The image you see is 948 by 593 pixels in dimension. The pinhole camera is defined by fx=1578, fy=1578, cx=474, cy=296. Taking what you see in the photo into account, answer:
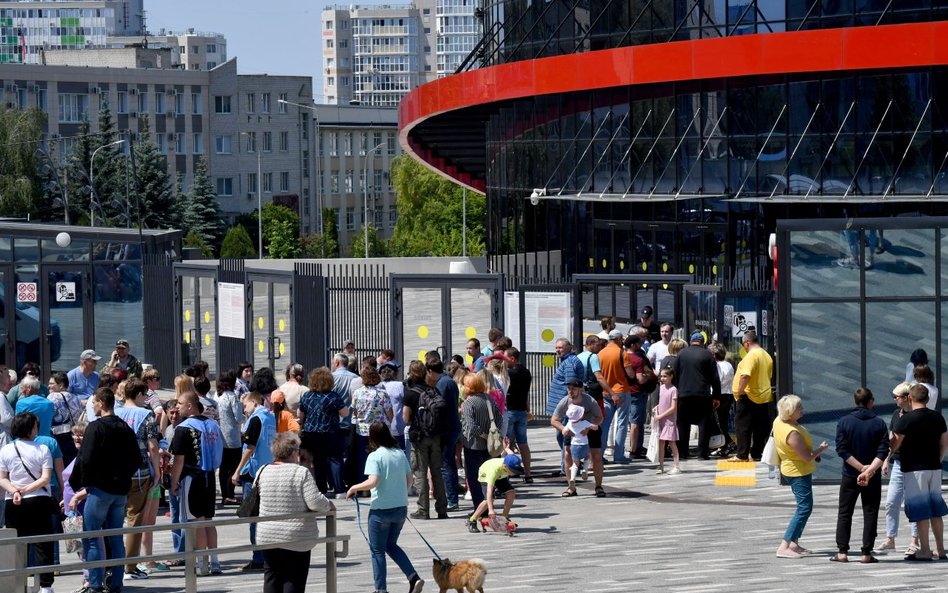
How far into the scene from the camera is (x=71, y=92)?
112m

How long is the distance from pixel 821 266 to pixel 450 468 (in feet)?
16.0

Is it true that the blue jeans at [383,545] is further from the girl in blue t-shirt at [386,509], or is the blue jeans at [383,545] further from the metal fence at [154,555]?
the metal fence at [154,555]

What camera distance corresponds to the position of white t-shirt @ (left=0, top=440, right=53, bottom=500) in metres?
12.5

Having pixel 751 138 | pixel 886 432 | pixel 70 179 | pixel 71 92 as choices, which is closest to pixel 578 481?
pixel 886 432

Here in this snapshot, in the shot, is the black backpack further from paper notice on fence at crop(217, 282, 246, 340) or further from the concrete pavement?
paper notice on fence at crop(217, 282, 246, 340)

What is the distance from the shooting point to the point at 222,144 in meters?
124

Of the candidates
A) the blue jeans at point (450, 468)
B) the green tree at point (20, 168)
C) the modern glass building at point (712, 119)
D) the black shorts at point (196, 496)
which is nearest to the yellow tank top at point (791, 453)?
the blue jeans at point (450, 468)

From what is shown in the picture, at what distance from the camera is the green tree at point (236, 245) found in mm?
92812

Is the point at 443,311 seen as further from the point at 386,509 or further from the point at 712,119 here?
the point at 712,119

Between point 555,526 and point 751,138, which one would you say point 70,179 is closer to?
point 751,138

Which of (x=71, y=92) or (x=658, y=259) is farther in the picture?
(x=71, y=92)

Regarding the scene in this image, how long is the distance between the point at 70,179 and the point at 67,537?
294 feet

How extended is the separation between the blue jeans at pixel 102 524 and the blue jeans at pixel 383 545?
2.00 m

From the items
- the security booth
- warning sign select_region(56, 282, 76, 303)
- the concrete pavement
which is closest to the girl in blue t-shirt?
the concrete pavement
